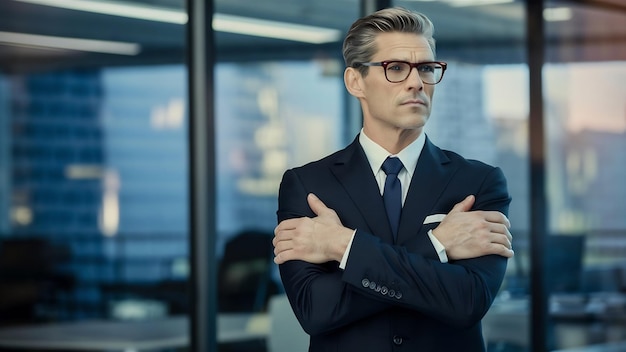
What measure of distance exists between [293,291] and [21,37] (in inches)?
172

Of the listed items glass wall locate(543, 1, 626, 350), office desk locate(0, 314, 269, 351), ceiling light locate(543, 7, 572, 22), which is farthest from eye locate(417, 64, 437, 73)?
ceiling light locate(543, 7, 572, 22)

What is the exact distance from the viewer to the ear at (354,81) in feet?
6.59

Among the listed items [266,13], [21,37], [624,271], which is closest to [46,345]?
[21,37]

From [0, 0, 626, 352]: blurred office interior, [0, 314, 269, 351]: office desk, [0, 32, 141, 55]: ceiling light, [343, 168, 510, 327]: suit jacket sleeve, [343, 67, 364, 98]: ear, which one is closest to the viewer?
[343, 168, 510, 327]: suit jacket sleeve

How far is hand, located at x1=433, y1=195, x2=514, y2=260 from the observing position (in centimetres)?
190

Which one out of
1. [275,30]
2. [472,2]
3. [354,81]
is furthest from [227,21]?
[354,81]

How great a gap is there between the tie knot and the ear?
142 millimetres

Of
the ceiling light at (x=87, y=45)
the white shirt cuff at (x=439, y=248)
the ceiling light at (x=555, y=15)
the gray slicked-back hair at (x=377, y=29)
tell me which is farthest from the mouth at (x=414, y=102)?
the ceiling light at (x=87, y=45)

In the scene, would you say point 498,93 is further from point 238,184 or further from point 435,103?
point 238,184

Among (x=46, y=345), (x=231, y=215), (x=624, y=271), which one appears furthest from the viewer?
(x=231, y=215)

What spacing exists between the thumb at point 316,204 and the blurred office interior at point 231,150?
3.48 metres

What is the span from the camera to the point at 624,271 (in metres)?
5.67

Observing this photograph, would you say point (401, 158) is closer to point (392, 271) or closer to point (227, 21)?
point (392, 271)

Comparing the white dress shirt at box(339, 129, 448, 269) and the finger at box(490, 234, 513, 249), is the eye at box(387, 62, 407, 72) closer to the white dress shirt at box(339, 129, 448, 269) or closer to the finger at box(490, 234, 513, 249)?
the white dress shirt at box(339, 129, 448, 269)
